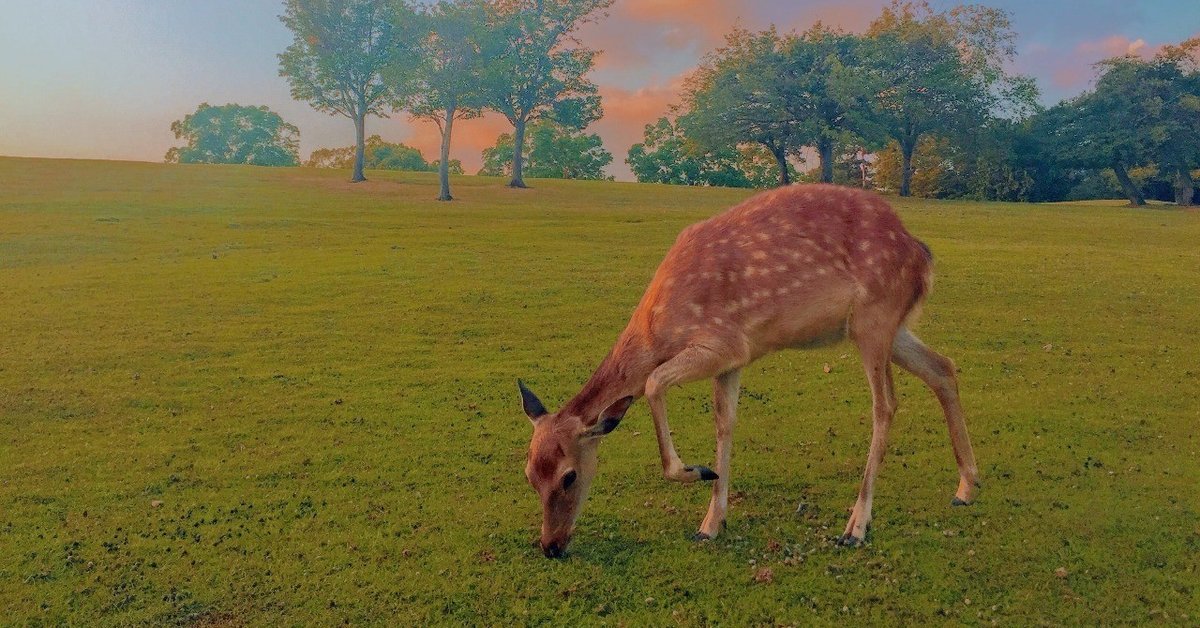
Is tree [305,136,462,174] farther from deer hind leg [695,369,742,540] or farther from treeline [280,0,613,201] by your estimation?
deer hind leg [695,369,742,540]

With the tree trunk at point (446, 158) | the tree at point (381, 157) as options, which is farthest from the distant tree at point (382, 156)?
the tree trunk at point (446, 158)

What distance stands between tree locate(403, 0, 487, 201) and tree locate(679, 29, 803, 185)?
656 inches

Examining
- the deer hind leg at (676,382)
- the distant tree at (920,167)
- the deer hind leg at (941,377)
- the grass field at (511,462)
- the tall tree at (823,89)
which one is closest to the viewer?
the deer hind leg at (676,382)

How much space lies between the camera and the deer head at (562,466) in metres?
6.04

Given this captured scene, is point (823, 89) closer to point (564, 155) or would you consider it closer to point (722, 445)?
point (564, 155)

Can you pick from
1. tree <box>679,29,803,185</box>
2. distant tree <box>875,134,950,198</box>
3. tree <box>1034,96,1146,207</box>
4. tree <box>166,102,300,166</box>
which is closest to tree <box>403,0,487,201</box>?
tree <box>679,29,803,185</box>

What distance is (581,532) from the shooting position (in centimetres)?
691

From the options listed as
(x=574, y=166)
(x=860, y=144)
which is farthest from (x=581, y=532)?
(x=574, y=166)

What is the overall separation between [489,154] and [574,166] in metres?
14.0

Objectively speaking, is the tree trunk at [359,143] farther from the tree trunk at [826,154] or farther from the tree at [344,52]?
the tree trunk at [826,154]

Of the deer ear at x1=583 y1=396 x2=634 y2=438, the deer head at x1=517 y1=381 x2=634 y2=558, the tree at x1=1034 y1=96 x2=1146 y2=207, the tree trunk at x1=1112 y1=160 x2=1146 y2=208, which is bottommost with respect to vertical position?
the deer head at x1=517 y1=381 x2=634 y2=558

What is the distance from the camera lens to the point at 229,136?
347 ft

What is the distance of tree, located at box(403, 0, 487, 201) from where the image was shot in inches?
1987

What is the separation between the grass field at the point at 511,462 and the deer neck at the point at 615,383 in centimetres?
122
